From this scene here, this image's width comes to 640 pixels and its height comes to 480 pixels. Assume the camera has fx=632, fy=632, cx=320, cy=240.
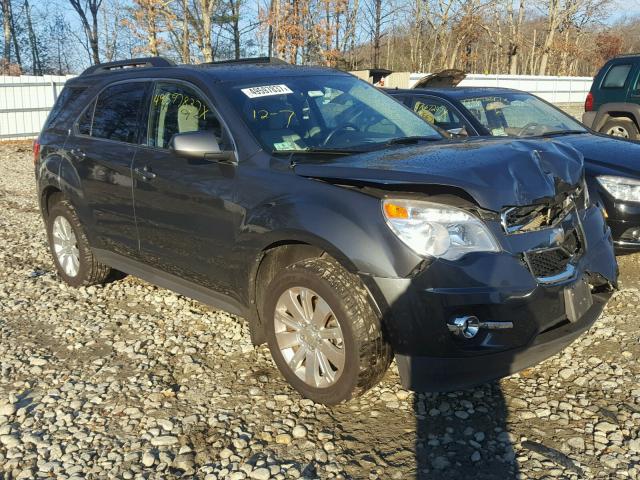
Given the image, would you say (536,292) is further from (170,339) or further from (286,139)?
(170,339)

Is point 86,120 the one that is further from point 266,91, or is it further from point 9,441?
point 9,441

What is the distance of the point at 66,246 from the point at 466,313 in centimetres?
405

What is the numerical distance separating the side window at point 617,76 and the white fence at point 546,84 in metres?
18.0

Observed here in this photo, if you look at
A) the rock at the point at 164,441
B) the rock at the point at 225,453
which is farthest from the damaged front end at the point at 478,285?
the rock at the point at 164,441

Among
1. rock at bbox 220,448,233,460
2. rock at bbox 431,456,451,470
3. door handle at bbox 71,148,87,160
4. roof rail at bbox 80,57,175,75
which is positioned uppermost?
roof rail at bbox 80,57,175,75

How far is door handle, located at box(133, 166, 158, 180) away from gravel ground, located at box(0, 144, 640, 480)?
1156 millimetres

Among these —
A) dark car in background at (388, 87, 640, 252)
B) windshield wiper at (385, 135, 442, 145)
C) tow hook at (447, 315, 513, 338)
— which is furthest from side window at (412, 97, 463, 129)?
tow hook at (447, 315, 513, 338)

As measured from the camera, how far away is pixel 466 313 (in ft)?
9.69

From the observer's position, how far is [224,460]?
9.84 ft

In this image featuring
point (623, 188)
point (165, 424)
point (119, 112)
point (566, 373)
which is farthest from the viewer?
point (623, 188)

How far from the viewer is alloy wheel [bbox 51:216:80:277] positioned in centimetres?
556

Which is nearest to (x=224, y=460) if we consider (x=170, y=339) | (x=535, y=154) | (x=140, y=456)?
(x=140, y=456)

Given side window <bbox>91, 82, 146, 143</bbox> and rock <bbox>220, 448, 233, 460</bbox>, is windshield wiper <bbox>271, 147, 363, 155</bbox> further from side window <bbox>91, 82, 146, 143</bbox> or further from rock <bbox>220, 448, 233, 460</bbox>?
rock <bbox>220, 448, 233, 460</bbox>

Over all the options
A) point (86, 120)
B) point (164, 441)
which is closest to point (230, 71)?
point (86, 120)
